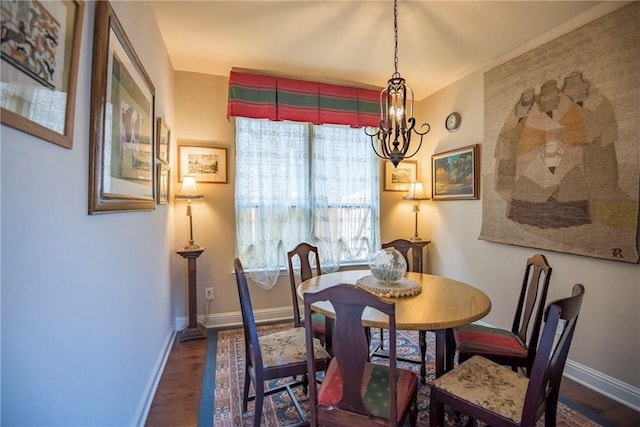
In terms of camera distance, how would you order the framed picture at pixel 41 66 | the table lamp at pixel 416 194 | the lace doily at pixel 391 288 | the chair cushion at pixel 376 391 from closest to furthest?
the framed picture at pixel 41 66
the chair cushion at pixel 376 391
the lace doily at pixel 391 288
the table lamp at pixel 416 194

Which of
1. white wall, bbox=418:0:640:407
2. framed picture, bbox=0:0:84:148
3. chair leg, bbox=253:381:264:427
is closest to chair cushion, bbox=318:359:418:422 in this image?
chair leg, bbox=253:381:264:427

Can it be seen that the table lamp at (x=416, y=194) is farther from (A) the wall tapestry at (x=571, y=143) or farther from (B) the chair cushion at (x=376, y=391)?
(B) the chair cushion at (x=376, y=391)

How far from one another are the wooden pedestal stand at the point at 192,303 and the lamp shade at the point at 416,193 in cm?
240

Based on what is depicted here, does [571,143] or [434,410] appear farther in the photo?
[571,143]

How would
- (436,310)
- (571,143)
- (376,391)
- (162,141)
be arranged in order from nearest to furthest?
(376,391), (436,310), (571,143), (162,141)

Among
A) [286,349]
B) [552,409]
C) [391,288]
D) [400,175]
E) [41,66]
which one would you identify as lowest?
[552,409]

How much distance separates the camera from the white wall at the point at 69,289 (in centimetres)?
78

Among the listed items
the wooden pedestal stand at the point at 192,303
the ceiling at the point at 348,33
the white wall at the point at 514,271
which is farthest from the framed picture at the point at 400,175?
the wooden pedestal stand at the point at 192,303

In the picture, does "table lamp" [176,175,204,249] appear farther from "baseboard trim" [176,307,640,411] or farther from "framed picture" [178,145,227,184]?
"baseboard trim" [176,307,640,411]

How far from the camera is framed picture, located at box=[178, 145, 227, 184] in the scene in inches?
126

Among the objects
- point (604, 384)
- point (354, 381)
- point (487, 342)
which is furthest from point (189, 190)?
point (604, 384)

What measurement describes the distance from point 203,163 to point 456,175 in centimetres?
278

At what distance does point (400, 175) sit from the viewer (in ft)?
13.1

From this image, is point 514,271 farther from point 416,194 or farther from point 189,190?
point 189,190
